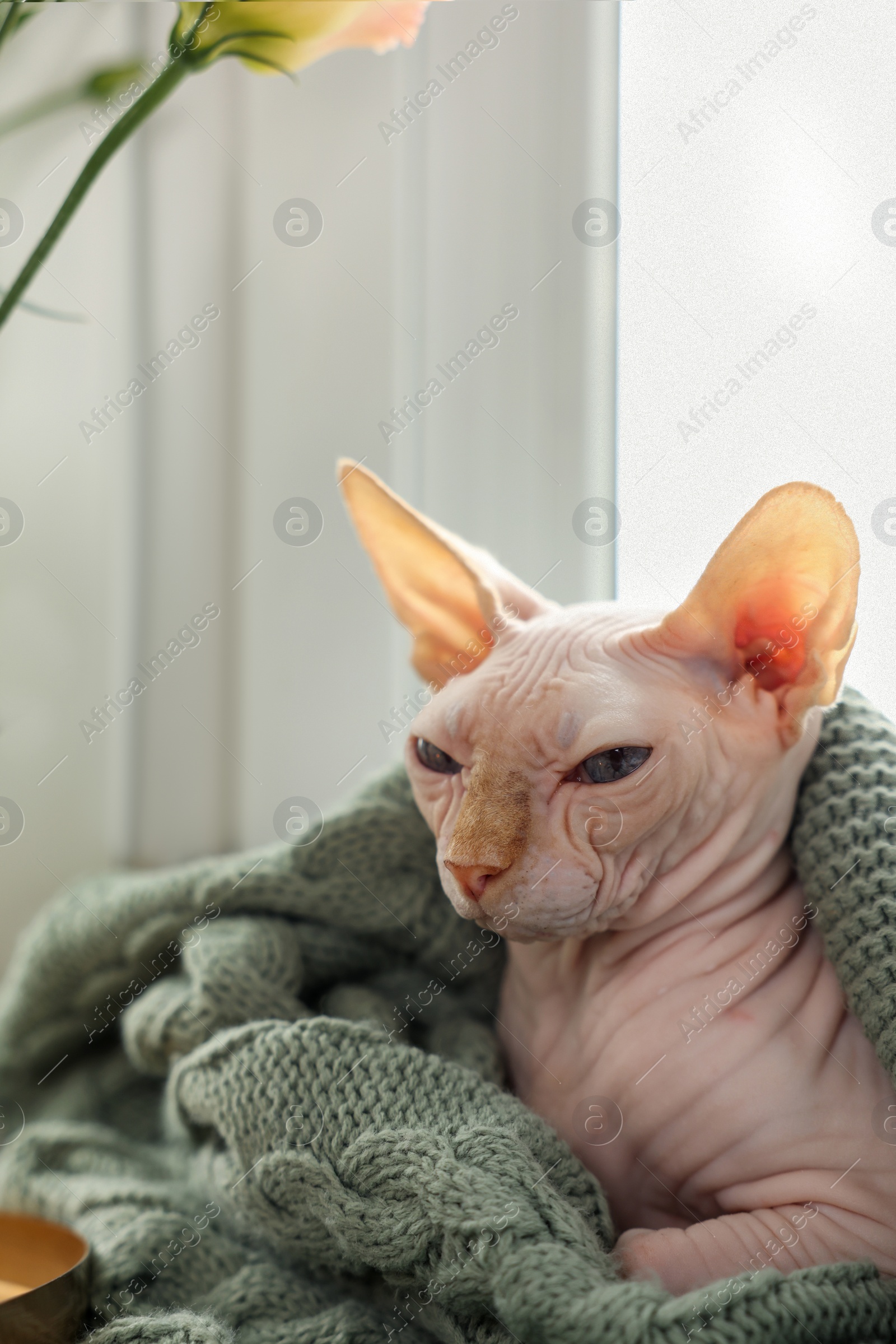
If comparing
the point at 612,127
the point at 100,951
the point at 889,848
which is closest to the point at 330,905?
the point at 100,951

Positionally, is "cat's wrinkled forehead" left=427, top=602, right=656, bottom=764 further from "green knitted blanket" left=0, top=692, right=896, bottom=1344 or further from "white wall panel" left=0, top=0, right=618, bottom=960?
"white wall panel" left=0, top=0, right=618, bottom=960

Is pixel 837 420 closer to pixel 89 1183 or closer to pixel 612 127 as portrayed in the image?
pixel 612 127

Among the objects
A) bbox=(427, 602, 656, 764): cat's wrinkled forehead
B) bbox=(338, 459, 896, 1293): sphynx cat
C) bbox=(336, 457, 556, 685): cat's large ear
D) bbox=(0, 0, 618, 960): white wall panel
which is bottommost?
bbox=(338, 459, 896, 1293): sphynx cat

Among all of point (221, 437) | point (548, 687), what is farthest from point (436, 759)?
point (221, 437)

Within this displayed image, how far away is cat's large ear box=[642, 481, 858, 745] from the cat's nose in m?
0.21

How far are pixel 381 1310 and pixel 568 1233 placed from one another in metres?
0.20

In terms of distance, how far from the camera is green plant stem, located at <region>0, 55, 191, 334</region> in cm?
72

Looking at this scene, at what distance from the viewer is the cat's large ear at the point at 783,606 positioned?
0.67m

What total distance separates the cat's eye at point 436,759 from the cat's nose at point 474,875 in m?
0.10

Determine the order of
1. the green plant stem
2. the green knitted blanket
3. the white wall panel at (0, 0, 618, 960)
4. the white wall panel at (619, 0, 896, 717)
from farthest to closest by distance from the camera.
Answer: the white wall panel at (0, 0, 618, 960) → the white wall panel at (619, 0, 896, 717) → the green plant stem → the green knitted blanket

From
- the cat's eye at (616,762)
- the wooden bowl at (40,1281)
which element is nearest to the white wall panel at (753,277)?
the cat's eye at (616,762)

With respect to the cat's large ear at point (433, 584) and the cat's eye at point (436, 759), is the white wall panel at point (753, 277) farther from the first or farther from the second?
the cat's eye at point (436, 759)

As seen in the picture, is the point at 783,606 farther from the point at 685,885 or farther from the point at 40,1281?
the point at 40,1281

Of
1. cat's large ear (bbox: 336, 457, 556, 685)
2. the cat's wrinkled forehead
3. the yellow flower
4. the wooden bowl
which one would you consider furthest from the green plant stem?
the wooden bowl
